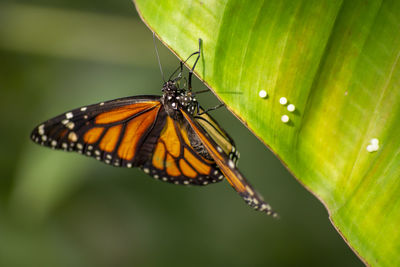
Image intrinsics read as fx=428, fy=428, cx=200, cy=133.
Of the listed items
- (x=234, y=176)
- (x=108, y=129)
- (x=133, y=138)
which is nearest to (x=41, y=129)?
(x=108, y=129)

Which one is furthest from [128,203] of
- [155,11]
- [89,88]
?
[155,11]

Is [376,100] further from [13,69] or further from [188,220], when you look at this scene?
[13,69]

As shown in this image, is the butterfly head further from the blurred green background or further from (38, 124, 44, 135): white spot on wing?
the blurred green background

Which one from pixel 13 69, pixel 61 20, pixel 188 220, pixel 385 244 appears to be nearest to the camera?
pixel 385 244

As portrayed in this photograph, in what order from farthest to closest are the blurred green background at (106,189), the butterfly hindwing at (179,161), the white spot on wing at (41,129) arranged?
the blurred green background at (106,189)
the butterfly hindwing at (179,161)
the white spot on wing at (41,129)

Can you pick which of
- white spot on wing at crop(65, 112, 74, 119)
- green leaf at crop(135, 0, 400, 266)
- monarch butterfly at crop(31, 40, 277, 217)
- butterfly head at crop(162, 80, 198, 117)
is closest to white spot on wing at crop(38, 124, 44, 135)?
monarch butterfly at crop(31, 40, 277, 217)

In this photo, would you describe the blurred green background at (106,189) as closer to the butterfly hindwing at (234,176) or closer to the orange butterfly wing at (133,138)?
the orange butterfly wing at (133,138)

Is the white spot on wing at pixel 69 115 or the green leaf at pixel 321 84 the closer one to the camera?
the green leaf at pixel 321 84

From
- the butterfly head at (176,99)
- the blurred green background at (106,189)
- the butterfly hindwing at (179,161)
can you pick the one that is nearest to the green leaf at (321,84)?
the butterfly head at (176,99)
